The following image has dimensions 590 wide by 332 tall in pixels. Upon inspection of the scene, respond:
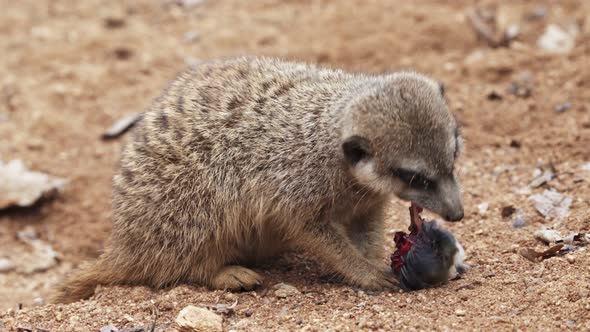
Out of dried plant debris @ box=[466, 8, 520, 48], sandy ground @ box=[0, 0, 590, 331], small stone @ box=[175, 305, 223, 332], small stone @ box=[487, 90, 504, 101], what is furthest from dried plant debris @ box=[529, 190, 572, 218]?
dried plant debris @ box=[466, 8, 520, 48]

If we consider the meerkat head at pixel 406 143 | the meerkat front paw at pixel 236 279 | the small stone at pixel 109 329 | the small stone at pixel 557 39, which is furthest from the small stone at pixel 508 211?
the small stone at pixel 109 329

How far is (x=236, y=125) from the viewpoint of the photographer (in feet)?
15.3

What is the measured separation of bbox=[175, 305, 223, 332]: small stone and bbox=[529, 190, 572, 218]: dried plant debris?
2.22 m

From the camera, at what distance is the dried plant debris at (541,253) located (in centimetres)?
429

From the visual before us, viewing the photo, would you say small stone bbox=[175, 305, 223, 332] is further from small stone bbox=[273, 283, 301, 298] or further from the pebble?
the pebble

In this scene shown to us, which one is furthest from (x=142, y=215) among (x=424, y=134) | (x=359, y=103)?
(x=424, y=134)

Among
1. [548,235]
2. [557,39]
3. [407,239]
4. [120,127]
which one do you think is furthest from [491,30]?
[407,239]

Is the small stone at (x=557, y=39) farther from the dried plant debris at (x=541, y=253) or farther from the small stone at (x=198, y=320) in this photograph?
the small stone at (x=198, y=320)

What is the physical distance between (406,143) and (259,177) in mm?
967

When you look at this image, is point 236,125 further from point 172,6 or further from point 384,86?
point 172,6

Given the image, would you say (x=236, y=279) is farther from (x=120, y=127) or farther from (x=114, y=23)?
(x=114, y=23)

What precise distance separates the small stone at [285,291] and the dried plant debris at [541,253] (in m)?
1.29

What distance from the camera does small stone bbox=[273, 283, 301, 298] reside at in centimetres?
432

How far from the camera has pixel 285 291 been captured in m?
4.35
